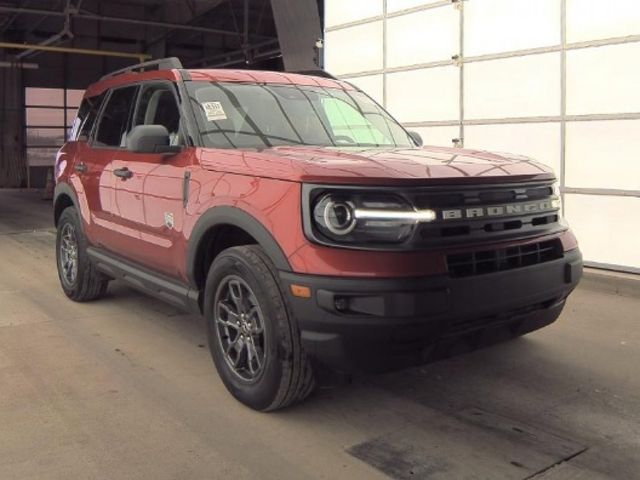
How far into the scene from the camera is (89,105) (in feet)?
20.9

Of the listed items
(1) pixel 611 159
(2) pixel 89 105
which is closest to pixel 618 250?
(1) pixel 611 159

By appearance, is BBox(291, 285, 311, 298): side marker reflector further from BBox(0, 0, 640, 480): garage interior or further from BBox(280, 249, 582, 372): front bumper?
BBox(0, 0, 640, 480): garage interior

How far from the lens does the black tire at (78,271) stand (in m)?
6.17

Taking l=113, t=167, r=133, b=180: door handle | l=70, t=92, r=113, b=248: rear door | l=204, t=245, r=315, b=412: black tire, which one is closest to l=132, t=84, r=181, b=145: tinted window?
l=113, t=167, r=133, b=180: door handle

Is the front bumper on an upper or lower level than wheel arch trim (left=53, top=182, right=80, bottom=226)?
lower

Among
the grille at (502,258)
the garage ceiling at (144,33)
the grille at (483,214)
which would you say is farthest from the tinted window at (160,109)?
the garage ceiling at (144,33)

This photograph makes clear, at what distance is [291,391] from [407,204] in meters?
1.21

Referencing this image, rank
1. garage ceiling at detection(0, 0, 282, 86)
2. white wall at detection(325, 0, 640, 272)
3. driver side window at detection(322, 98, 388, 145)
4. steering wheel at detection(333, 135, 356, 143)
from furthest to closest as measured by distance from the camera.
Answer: garage ceiling at detection(0, 0, 282, 86) < white wall at detection(325, 0, 640, 272) < driver side window at detection(322, 98, 388, 145) < steering wheel at detection(333, 135, 356, 143)

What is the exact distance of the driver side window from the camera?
4.80 m

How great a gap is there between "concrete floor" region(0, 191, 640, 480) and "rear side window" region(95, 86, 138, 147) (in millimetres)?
1571

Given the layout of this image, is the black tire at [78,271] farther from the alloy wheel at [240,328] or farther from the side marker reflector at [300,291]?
the side marker reflector at [300,291]

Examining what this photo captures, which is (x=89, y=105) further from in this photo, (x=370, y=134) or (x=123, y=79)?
(x=370, y=134)

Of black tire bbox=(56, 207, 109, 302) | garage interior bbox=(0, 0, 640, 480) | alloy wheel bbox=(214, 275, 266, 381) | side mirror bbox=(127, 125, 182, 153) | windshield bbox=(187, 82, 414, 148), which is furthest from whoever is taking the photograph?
black tire bbox=(56, 207, 109, 302)

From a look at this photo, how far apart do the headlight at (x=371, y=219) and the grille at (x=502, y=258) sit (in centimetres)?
26
